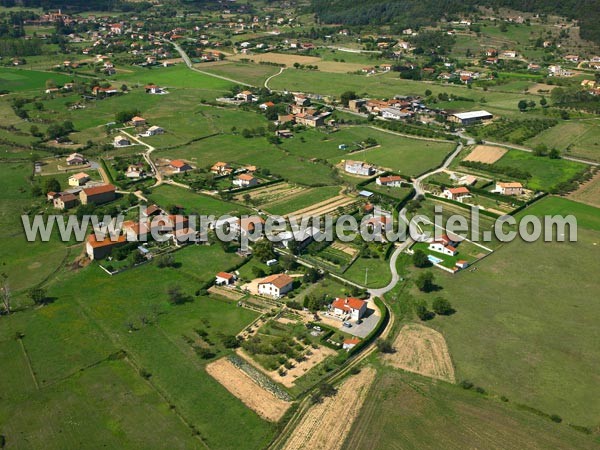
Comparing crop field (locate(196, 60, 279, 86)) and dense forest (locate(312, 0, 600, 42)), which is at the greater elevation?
dense forest (locate(312, 0, 600, 42))

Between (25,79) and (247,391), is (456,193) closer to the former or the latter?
(247,391)

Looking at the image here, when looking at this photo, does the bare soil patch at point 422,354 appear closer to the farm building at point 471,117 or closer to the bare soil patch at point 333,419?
the bare soil patch at point 333,419

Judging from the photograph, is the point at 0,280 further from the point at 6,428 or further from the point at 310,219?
the point at 310,219

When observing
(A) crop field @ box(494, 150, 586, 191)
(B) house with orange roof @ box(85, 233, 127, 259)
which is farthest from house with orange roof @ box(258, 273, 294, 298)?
(A) crop field @ box(494, 150, 586, 191)

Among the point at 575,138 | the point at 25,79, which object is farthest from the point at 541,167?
the point at 25,79

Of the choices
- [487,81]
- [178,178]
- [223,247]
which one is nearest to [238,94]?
[178,178]

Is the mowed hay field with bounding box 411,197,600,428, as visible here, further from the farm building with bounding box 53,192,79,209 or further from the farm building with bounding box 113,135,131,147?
the farm building with bounding box 113,135,131,147
